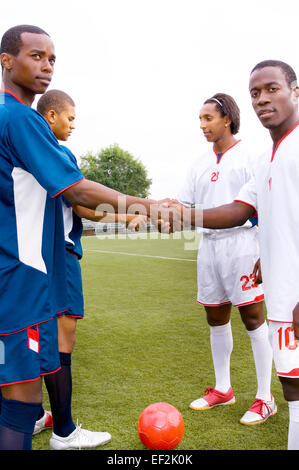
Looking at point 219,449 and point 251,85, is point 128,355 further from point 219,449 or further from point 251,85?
point 251,85

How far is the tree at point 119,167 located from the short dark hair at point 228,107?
55793 mm

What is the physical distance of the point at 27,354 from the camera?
2086 millimetres

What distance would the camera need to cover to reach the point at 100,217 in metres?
3.16

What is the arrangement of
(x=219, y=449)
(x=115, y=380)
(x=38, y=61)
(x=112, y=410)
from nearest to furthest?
(x=38, y=61) < (x=219, y=449) < (x=112, y=410) < (x=115, y=380)

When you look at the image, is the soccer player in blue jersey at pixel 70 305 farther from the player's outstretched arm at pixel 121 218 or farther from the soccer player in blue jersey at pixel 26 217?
the soccer player in blue jersey at pixel 26 217

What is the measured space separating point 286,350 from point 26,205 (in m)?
1.55

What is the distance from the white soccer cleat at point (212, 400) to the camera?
3.76m

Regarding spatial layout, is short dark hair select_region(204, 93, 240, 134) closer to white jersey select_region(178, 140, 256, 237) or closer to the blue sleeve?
white jersey select_region(178, 140, 256, 237)

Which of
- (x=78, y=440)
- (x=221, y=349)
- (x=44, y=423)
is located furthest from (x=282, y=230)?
(x=44, y=423)

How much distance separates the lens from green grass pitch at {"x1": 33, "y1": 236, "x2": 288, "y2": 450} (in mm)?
3299

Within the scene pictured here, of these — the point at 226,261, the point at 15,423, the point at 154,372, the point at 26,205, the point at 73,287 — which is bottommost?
the point at 154,372

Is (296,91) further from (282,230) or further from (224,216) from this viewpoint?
(224,216)
